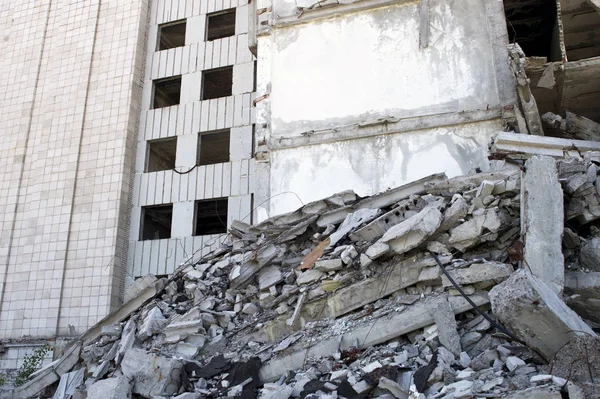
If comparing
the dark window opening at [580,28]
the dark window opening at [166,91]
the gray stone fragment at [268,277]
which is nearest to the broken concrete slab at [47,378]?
the gray stone fragment at [268,277]

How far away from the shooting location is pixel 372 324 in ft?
19.8

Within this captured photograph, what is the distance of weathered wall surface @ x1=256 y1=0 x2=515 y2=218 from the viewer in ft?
33.2

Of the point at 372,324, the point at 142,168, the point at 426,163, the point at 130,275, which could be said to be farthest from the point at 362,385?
the point at 142,168

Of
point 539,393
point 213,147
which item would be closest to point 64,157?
point 213,147

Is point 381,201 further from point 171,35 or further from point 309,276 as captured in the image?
point 171,35

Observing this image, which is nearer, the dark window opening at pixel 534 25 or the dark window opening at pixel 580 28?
the dark window opening at pixel 580 28

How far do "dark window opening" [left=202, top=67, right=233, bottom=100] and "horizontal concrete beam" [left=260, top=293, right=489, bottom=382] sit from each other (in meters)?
10.8

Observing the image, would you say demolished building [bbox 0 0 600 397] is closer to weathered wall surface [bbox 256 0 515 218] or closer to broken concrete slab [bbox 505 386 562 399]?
weathered wall surface [bbox 256 0 515 218]

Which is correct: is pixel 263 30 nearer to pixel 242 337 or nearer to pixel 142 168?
pixel 142 168

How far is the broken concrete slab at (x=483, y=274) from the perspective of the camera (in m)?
A: 5.84

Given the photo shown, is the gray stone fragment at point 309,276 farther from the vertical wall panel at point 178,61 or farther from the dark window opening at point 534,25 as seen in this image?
the vertical wall panel at point 178,61

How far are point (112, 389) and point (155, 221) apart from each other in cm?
976

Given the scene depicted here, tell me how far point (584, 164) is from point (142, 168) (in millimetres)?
11264

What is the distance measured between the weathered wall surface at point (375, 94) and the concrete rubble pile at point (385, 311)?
89.3 inches
